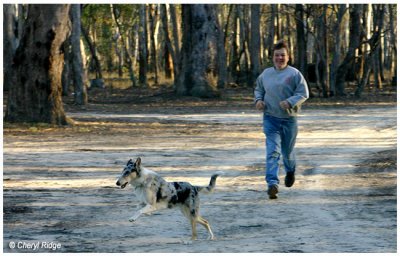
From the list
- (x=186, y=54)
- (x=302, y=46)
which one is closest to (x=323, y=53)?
(x=302, y=46)

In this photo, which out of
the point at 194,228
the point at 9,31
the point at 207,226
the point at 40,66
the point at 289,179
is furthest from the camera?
the point at 9,31

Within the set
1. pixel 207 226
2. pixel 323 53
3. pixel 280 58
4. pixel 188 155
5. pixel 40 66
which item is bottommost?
pixel 188 155

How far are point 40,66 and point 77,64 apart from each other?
8533 mm

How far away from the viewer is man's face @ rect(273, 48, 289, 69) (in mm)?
12281

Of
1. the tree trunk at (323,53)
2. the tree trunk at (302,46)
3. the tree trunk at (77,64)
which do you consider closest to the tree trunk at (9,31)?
the tree trunk at (77,64)

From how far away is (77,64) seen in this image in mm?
32094

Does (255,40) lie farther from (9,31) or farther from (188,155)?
(188,155)

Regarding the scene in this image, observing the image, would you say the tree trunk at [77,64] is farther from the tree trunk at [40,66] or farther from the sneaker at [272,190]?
the sneaker at [272,190]

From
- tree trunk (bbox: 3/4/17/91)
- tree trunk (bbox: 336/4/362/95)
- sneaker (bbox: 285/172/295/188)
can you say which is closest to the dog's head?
sneaker (bbox: 285/172/295/188)

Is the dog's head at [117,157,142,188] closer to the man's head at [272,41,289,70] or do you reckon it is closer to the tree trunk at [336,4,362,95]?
the man's head at [272,41,289,70]

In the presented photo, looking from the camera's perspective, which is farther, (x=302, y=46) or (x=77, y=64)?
(x=302, y=46)

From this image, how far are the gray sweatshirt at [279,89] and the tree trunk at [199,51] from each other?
77.4 feet

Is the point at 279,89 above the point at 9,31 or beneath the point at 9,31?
beneath

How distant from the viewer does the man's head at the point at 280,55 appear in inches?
483
